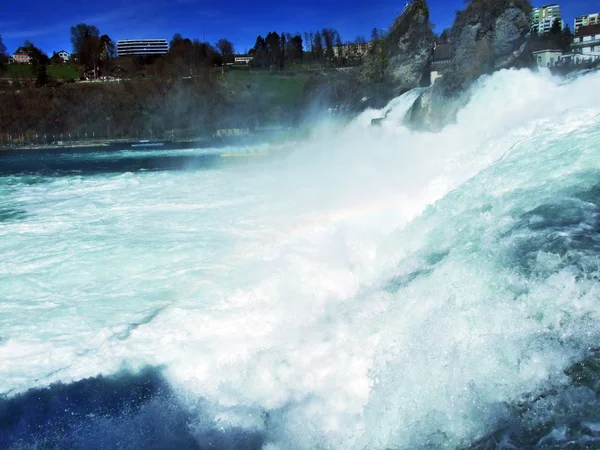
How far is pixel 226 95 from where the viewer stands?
71625 millimetres

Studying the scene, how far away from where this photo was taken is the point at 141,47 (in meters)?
114

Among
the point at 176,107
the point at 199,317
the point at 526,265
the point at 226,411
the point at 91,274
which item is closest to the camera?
the point at 226,411

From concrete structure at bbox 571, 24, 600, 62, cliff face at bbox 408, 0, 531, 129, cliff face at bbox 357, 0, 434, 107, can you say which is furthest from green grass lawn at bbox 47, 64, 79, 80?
concrete structure at bbox 571, 24, 600, 62

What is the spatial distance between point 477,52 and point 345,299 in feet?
69.4

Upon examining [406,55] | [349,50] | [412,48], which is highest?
[349,50]

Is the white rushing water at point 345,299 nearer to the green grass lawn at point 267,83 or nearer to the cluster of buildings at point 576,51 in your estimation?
the cluster of buildings at point 576,51

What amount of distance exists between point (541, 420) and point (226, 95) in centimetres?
7280

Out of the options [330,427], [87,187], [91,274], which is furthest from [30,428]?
[87,187]

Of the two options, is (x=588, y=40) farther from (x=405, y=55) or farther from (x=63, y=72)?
(x=63, y=72)

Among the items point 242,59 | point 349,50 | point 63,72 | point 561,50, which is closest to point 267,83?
point 349,50

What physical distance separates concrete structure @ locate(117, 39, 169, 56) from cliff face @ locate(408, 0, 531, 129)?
102m

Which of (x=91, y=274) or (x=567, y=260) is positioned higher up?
(x=567, y=260)

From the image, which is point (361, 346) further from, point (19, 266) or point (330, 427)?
point (19, 266)

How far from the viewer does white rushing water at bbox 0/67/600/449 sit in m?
4.11
